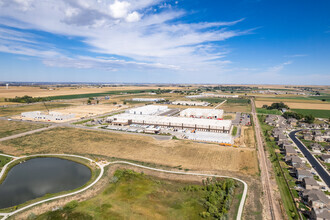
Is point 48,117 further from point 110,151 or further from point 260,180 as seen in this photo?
point 260,180

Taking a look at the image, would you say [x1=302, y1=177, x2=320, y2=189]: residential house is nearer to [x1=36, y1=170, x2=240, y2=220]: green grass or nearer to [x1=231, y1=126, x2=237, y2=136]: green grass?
[x1=36, y1=170, x2=240, y2=220]: green grass

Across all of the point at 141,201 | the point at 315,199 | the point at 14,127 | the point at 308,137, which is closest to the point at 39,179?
the point at 141,201

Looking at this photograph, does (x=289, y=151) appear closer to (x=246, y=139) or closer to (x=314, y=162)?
(x=314, y=162)

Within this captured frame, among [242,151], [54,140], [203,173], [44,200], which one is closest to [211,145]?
[242,151]

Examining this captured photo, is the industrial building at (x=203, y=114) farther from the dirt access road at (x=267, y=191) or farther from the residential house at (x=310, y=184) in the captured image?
the residential house at (x=310, y=184)

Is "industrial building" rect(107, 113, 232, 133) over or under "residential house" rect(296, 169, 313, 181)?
over

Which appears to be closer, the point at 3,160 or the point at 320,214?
the point at 320,214

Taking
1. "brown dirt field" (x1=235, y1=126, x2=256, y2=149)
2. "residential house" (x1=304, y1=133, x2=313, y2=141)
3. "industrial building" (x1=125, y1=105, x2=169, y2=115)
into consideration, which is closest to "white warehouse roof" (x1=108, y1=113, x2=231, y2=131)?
"brown dirt field" (x1=235, y1=126, x2=256, y2=149)
